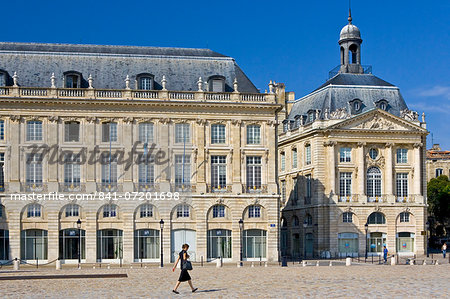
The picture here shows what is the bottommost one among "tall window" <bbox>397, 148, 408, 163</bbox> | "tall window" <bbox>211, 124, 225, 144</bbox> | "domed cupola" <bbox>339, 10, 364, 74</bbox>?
"tall window" <bbox>397, 148, 408, 163</bbox>

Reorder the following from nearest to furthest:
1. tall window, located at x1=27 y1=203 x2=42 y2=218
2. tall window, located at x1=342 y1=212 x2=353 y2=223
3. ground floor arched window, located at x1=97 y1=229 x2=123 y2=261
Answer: tall window, located at x1=27 y1=203 x2=42 y2=218, ground floor arched window, located at x1=97 y1=229 x2=123 y2=261, tall window, located at x1=342 y1=212 x2=353 y2=223

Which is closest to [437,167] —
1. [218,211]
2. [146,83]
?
[218,211]

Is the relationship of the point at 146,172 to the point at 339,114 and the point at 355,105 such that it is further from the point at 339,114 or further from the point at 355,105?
the point at 355,105

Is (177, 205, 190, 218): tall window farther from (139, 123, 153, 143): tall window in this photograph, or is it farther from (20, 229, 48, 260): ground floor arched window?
(20, 229, 48, 260): ground floor arched window

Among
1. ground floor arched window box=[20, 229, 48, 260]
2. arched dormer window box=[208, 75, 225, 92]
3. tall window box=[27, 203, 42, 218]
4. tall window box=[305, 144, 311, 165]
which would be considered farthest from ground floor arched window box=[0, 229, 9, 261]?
tall window box=[305, 144, 311, 165]

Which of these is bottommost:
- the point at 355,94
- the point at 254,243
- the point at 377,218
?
the point at 254,243

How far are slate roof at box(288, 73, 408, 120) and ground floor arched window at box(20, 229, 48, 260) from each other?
32.6 meters

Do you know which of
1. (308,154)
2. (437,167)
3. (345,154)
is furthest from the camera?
(437,167)

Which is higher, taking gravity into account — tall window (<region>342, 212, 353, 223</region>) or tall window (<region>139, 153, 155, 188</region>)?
tall window (<region>139, 153, 155, 188</region>)

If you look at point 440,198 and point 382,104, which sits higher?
point 382,104

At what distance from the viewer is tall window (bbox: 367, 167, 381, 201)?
84.9 m

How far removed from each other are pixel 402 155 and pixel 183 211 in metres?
27.7

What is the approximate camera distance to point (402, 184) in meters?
85.9

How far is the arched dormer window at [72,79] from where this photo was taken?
68.6 metres
